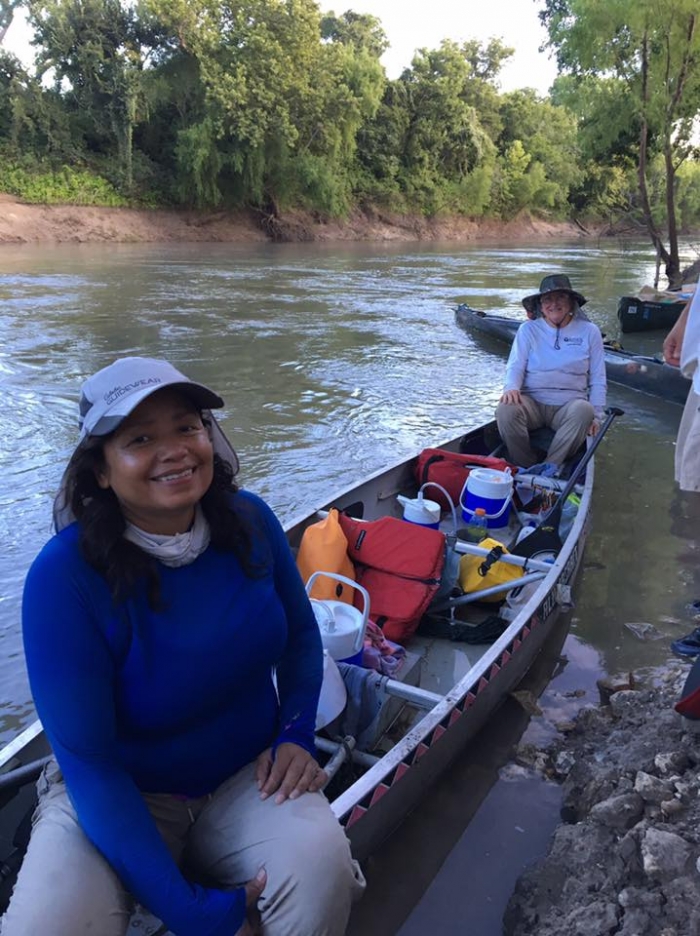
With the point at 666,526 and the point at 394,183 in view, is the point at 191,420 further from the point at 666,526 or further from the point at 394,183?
the point at 394,183

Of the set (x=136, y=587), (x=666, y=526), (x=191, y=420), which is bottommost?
(x=666, y=526)

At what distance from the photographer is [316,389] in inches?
393

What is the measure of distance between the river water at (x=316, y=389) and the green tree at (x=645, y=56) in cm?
413

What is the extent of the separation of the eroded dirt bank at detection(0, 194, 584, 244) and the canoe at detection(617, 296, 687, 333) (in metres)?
22.4

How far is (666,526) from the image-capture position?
6.01 meters

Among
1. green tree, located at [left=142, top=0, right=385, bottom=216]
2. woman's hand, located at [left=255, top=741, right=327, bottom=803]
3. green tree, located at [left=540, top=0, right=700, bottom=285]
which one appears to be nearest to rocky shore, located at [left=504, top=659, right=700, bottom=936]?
woman's hand, located at [left=255, top=741, right=327, bottom=803]

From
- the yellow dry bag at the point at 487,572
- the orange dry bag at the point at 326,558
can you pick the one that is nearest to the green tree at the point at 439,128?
the yellow dry bag at the point at 487,572

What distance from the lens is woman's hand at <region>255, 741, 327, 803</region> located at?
1.82 m

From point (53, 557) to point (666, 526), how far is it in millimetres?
5533

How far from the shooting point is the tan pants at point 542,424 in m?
5.68

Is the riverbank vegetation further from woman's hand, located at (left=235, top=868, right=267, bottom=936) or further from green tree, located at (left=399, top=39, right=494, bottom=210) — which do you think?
woman's hand, located at (left=235, top=868, right=267, bottom=936)

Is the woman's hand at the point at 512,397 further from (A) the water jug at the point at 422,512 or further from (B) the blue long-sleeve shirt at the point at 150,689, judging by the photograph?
(B) the blue long-sleeve shirt at the point at 150,689

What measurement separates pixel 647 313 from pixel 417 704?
12.6 metres

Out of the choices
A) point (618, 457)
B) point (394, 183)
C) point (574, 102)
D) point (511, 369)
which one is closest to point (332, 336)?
point (618, 457)
